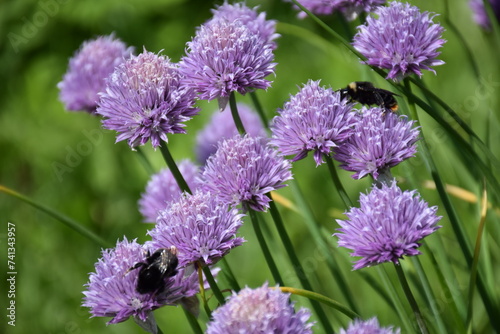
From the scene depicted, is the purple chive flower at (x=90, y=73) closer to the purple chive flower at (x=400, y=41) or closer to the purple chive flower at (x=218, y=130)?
the purple chive flower at (x=218, y=130)

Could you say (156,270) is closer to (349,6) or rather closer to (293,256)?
(293,256)

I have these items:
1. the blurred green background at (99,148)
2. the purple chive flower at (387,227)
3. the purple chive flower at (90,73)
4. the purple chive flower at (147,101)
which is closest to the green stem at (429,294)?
the purple chive flower at (387,227)

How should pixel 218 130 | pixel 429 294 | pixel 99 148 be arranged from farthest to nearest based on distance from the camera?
pixel 99 148 → pixel 218 130 → pixel 429 294

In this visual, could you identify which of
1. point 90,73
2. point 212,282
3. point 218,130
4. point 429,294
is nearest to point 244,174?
point 212,282

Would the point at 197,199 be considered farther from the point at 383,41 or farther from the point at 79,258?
the point at 79,258

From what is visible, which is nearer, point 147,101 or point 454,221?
point 147,101
